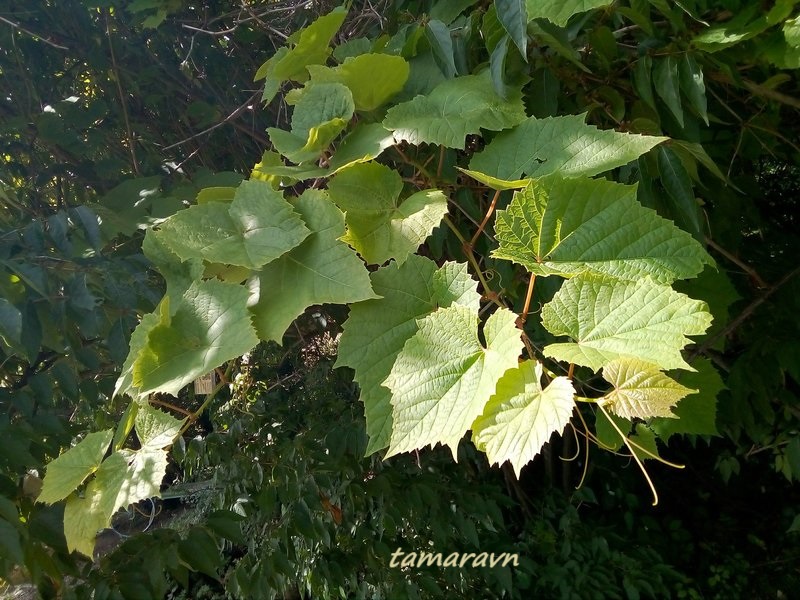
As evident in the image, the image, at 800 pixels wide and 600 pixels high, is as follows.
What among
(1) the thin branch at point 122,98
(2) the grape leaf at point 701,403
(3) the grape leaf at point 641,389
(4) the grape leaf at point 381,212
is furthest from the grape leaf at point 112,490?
(1) the thin branch at point 122,98

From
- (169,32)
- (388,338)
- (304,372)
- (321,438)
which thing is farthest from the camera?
(304,372)

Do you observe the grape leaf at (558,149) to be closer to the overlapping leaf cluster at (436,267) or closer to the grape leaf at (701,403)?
the overlapping leaf cluster at (436,267)

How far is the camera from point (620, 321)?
0.37m

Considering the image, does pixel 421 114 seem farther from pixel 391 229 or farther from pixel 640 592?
pixel 640 592

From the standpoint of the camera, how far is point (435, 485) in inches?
66.0

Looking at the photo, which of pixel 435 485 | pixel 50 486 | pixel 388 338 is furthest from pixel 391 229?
pixel 435 485

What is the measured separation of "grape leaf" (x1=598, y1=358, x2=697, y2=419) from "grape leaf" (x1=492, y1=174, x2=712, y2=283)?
0.08 m

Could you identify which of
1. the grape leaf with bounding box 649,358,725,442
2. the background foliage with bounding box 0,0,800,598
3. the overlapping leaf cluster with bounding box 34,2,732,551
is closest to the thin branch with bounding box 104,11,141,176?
the background foliage with bounding box 0,0,800,598

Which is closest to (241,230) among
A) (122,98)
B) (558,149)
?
(558,149)

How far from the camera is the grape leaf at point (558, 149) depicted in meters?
0.48

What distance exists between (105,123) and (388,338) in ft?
4.77

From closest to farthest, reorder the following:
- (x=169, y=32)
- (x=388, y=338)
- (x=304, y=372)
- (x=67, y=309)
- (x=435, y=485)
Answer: (x=388, y=338), (x=67, y=309), (x=169, y=32), (x=435, y=485), (x=304, y=372)

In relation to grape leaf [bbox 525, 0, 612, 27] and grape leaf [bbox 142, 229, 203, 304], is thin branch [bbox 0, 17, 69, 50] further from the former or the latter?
grape leaf [bbox 525, 0, 612, 27]

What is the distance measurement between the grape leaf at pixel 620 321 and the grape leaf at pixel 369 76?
34 centimetres
